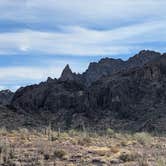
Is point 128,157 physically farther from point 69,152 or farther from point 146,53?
point 146,53

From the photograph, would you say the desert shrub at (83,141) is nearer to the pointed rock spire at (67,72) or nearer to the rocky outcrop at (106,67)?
the rocky outcrop at (106,67)

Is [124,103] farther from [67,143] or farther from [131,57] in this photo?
[67,143]

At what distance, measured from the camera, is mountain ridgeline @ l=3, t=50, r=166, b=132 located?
8025cm

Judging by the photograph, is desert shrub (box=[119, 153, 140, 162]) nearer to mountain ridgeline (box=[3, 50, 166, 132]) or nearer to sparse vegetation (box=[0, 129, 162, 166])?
sparse vegetation (box=[0, 129, 162, 166])

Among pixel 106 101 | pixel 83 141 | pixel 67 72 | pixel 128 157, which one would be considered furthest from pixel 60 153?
pixel 67 72

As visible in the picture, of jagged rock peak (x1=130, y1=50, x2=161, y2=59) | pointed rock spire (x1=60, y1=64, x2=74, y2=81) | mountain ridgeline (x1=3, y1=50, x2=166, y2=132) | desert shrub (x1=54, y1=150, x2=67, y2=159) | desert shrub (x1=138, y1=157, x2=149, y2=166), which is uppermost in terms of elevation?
jagged rock peak (x1=130, y1=50, x2=161, y2=59)

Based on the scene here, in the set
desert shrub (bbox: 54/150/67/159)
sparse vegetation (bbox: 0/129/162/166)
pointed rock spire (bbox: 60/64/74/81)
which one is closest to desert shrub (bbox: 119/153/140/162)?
sparse vegetation (bbox: 0/129/162/166)

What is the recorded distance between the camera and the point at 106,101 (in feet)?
286

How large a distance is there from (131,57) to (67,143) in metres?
97.6

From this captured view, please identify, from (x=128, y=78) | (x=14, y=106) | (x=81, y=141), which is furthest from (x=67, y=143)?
(x=128, y=78)

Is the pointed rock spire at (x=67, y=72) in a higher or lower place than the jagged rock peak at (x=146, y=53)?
lower

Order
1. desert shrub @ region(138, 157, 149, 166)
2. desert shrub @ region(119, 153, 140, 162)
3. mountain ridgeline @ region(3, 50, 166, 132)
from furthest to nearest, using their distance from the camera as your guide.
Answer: mountain ridgeline @ region(3, 50, 166, 132) < desert shrub @ region(119, 153, 140, 162) < desert shrub @ region(138, 157, 149, 166)

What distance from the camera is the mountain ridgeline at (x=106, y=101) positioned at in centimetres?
8025

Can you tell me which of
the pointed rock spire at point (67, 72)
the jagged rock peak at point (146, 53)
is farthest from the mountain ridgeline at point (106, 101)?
the jagged rock peak at point (146, 53)
